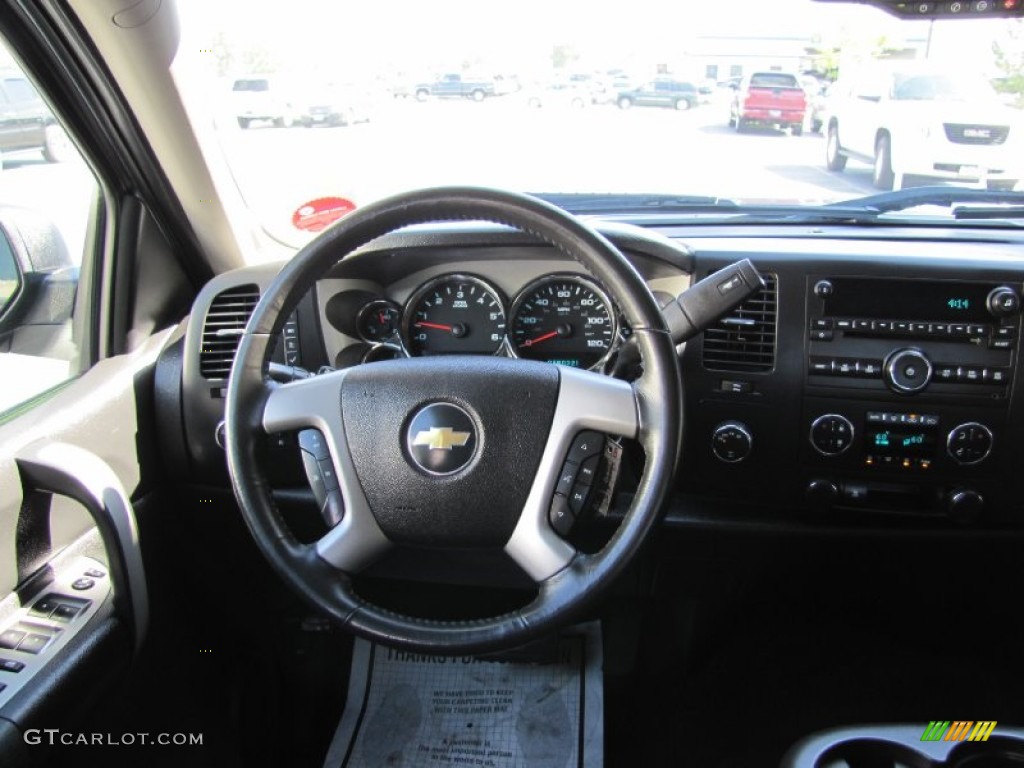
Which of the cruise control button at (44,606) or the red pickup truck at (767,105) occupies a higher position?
the red pickup truck at (767,105)

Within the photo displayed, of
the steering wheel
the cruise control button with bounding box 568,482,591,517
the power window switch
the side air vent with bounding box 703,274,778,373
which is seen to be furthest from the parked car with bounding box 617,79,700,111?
the power window switch

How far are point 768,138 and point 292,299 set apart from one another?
3009 millimetres

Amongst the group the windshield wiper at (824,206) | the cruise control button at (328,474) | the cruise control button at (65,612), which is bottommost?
the cruise control button at (65,612)

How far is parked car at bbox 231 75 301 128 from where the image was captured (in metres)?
2.74

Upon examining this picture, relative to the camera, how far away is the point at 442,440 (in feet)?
4.67

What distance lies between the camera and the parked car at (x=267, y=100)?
2740 mm

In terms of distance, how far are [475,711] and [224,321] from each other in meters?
1.28

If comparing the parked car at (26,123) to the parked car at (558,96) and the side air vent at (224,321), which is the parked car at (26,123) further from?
the parked car at (558,96)

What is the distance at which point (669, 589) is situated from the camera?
2.34 metres

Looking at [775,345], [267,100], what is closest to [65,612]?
[775,345]

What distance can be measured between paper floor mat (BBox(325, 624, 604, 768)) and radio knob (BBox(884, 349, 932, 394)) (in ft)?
3.75

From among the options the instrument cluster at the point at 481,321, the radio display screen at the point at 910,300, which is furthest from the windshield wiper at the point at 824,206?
the radio display screen at the point at 910,300

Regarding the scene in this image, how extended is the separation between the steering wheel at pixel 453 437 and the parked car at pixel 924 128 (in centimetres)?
162
